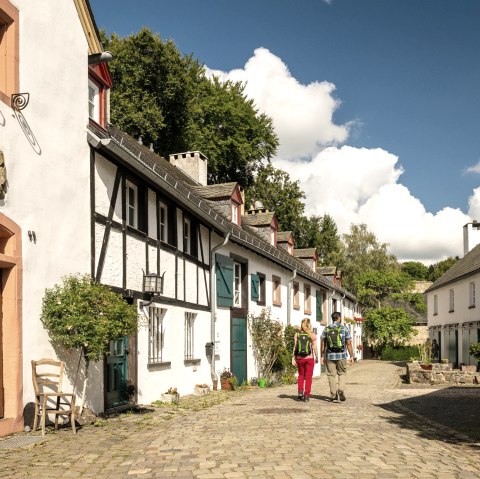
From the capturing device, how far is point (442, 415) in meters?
11.6

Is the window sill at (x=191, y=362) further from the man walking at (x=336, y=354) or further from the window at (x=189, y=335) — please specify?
the man walking at (x=336, y=354)

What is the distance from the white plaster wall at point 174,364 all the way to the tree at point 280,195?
25620mm

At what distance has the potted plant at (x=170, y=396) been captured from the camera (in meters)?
13.8

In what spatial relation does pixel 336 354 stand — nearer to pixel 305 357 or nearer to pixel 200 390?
pixel 305 357

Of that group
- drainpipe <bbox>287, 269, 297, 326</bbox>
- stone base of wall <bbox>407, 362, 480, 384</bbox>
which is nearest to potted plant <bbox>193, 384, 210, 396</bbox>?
stone base of wall <bbox>407, 362, 480, 384</bbox>

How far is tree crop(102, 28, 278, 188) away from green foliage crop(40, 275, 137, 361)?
61.7 feet

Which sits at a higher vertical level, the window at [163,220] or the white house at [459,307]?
the window at [163,220]

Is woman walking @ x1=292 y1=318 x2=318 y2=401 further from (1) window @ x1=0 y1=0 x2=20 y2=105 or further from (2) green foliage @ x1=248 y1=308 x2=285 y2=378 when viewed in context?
(2) green foliage @ x1=248 y1=308 x2=285 y2=378

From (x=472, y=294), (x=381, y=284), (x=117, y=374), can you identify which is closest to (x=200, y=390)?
(x=117, y=374)

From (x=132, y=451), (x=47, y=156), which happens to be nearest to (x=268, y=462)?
(x=132, y=451)

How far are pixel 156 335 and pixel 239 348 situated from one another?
21.2 feet

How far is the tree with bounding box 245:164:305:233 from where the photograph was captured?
140 ft

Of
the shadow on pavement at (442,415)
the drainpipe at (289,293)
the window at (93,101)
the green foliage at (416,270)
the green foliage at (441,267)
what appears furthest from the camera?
the green foliage at (416,270)

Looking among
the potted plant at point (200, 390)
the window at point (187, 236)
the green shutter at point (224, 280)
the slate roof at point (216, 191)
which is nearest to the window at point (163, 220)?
the window at point (187, 236)
